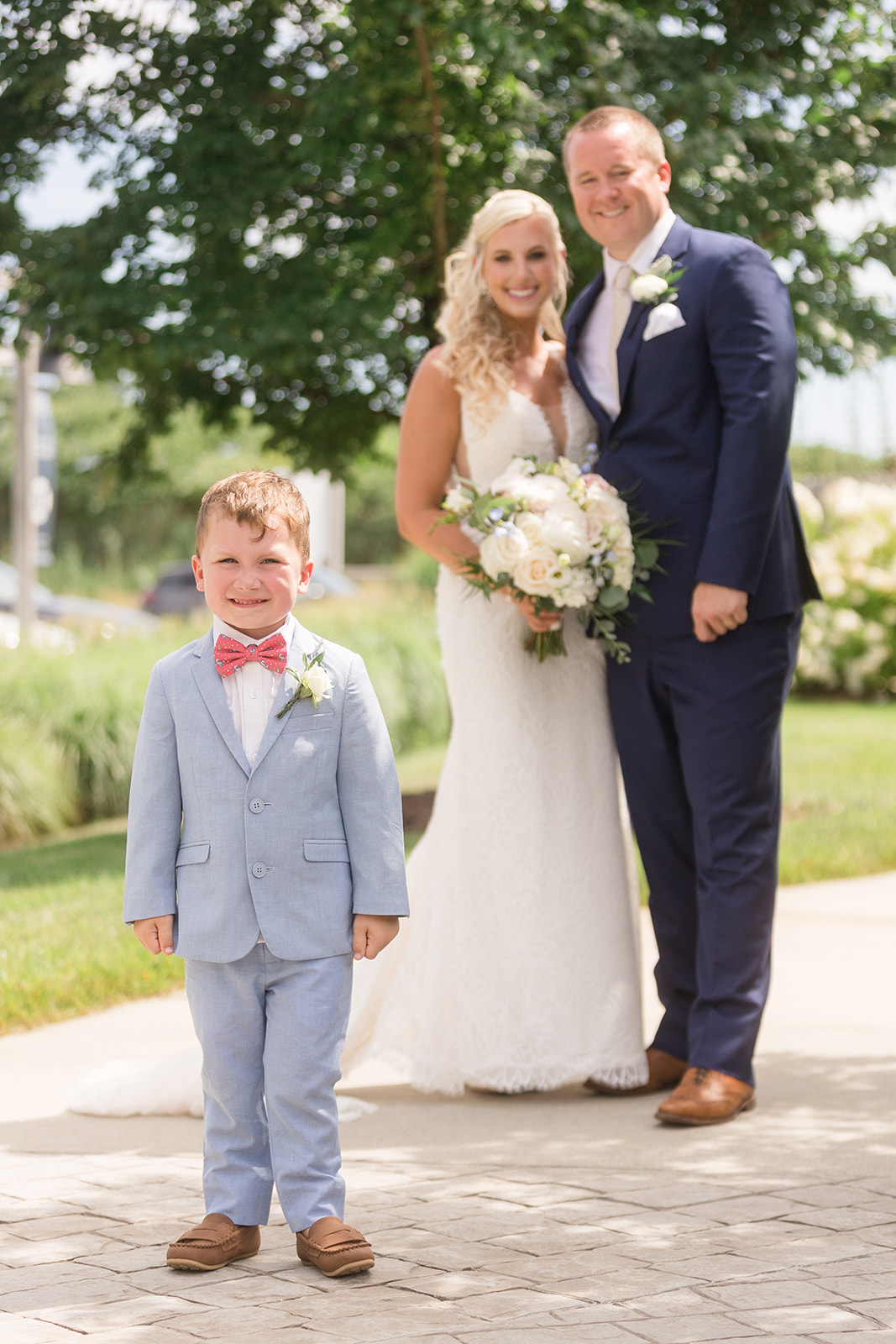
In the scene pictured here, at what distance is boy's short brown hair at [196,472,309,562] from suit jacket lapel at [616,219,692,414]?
1421 mm

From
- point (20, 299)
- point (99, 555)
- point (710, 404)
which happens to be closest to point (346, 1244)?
Answer: point (710, 404)

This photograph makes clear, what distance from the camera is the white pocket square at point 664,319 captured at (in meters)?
4.07

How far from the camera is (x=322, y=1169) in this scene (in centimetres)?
294

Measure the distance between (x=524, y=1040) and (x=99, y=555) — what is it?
40484mm

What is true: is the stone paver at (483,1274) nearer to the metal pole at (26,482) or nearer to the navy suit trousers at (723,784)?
the navy suit trousers at (723,784)

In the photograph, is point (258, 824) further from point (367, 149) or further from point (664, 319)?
point (367, 149)

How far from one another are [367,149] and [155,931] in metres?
5.90

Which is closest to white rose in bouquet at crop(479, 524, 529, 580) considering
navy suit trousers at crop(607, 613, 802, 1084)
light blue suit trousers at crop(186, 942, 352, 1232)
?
navy suit trousers at crop(607, 613, 802, 1084)

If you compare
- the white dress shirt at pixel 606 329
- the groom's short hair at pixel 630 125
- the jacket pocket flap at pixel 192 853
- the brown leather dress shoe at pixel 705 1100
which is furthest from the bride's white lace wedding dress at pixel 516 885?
the jacket pocket flap at pixel 192 853

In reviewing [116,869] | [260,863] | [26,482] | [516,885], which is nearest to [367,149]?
[116,869]

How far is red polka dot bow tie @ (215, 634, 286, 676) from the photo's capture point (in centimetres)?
297

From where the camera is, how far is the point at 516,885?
434 centimetres

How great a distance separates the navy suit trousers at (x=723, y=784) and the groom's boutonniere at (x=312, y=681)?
1435mm

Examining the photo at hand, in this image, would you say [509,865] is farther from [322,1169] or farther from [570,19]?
[570,19]
